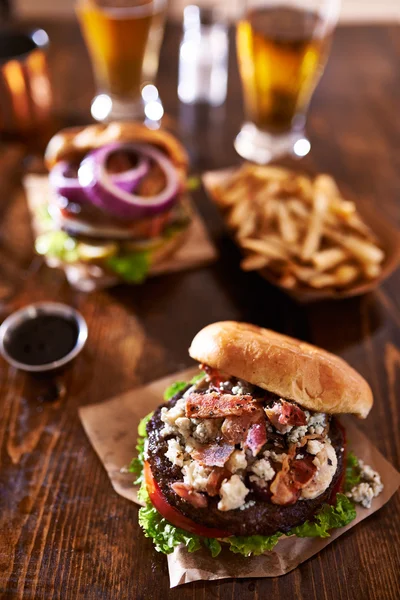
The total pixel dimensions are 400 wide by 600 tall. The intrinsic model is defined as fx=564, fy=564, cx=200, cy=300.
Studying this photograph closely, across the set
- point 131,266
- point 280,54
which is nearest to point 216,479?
point 131,266

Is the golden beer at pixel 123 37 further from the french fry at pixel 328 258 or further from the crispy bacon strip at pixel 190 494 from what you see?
the crispy bacon strip at pixel 190 494

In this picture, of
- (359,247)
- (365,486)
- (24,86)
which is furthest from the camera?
(24,86)

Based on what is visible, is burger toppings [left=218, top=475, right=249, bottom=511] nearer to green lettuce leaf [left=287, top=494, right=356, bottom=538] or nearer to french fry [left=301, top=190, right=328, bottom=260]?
green lettuce leaf [left=287, top=494, right=356, bottom=538]

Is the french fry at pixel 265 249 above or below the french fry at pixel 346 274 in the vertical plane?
above

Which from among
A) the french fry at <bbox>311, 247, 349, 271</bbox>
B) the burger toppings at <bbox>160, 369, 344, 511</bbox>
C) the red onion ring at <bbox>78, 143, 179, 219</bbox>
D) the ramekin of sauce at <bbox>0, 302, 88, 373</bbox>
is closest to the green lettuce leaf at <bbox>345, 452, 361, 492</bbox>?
the burger toppings at <bbox>160, 369, 344, 511</bbox>

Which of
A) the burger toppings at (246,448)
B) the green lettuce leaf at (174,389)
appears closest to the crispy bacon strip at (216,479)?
the burger toppings at (246,448)

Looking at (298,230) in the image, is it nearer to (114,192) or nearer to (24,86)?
(114,192)

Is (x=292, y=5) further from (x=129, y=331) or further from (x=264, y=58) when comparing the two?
(x=129, y=331)

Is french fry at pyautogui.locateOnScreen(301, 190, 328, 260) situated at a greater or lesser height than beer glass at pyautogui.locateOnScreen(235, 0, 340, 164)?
lesser
